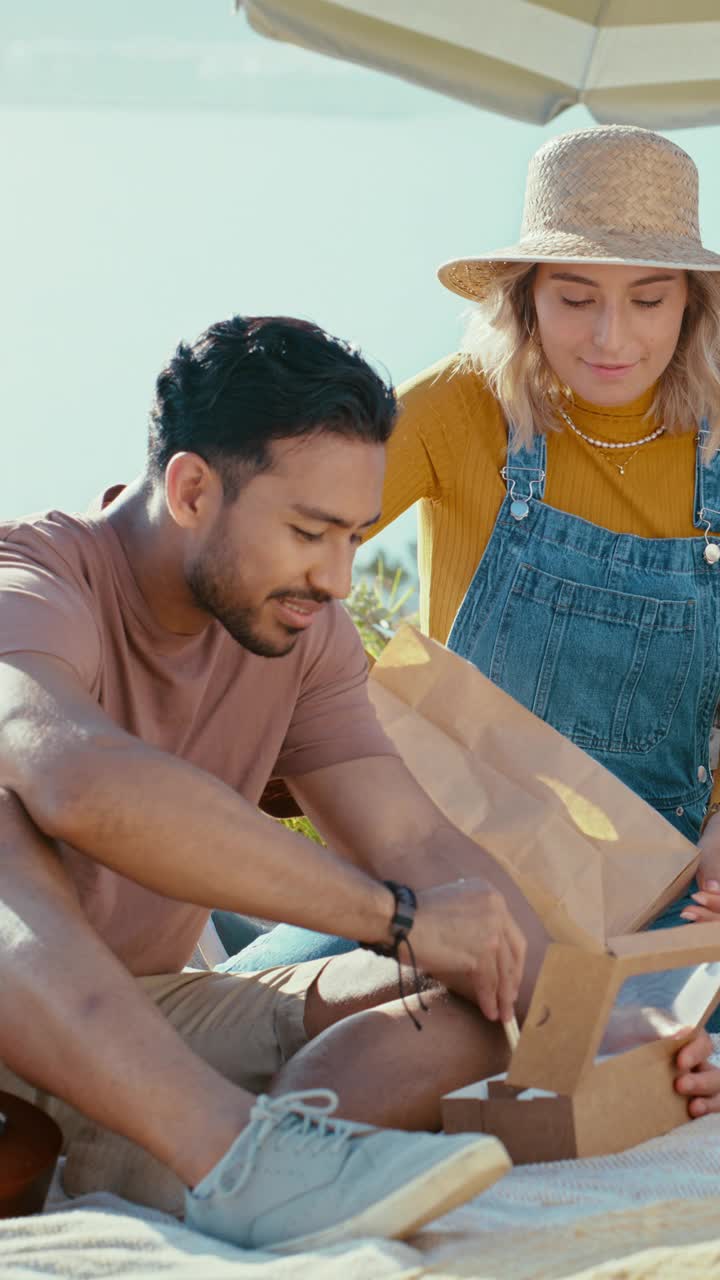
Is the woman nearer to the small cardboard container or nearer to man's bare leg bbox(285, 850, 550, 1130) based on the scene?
man's bare leg bbox(285, 850, 550, 1130)

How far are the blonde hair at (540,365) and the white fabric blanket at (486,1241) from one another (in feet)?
5.32

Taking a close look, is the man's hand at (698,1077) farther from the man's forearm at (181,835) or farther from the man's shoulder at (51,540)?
the man's shoulder at (51,540)

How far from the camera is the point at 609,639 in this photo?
111 inches

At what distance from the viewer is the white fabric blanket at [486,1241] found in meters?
1.37

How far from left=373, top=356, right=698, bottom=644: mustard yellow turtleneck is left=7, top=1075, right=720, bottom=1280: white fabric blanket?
1449 millimetres

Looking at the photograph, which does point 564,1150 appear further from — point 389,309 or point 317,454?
point 389,309

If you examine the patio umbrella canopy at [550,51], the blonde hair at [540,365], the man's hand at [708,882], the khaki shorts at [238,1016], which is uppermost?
the patio umbrella canopy at [550,51]

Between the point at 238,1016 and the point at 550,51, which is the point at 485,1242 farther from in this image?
the point at 550,51

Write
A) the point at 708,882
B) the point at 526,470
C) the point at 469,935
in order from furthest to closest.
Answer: the point at 526,470 → the point at 708,882 → the point at 469,935

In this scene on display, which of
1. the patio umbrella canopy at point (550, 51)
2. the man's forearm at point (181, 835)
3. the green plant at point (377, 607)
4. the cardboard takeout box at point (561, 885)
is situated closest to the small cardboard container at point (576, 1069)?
the cardboard takeout box at point (561, 885)

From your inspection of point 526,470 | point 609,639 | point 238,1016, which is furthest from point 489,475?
point 238,1016

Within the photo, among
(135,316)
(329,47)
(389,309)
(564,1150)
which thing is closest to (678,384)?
(329,47)

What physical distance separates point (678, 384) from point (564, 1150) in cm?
168

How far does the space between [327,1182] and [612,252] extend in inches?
72.5
